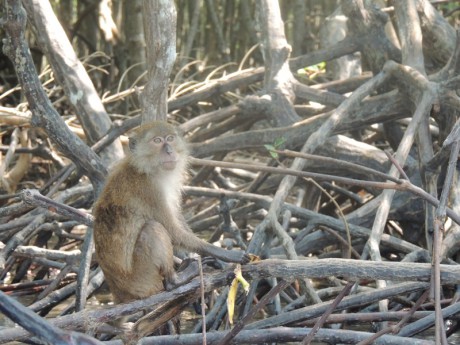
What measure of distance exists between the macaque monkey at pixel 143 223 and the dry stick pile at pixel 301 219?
0.20 metres

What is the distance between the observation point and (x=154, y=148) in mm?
5363

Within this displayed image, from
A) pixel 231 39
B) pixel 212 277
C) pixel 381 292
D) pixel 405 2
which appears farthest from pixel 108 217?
pixel 231 39

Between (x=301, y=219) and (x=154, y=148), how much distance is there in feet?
5.93

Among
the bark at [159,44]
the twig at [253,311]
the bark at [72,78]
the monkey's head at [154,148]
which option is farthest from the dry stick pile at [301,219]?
the bark at [159,44]

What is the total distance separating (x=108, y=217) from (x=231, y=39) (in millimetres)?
6574

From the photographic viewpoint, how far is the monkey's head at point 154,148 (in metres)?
5.35

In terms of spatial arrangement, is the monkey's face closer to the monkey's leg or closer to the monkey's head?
the monkey's head

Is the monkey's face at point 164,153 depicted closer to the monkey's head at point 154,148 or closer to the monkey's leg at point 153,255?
the monkey's head at point 154,148

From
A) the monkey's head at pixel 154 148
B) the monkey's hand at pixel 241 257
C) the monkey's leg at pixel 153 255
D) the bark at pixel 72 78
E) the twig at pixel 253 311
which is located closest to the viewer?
the twig at pixel 253 311

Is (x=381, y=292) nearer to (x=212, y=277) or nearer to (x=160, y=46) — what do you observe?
(x=212, y=277)

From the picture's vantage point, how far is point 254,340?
181 inches

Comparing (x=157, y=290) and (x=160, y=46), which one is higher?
(x=160, y=46)

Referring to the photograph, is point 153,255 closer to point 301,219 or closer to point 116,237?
point 116,237

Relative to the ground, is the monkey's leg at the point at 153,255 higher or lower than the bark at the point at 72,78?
lower
